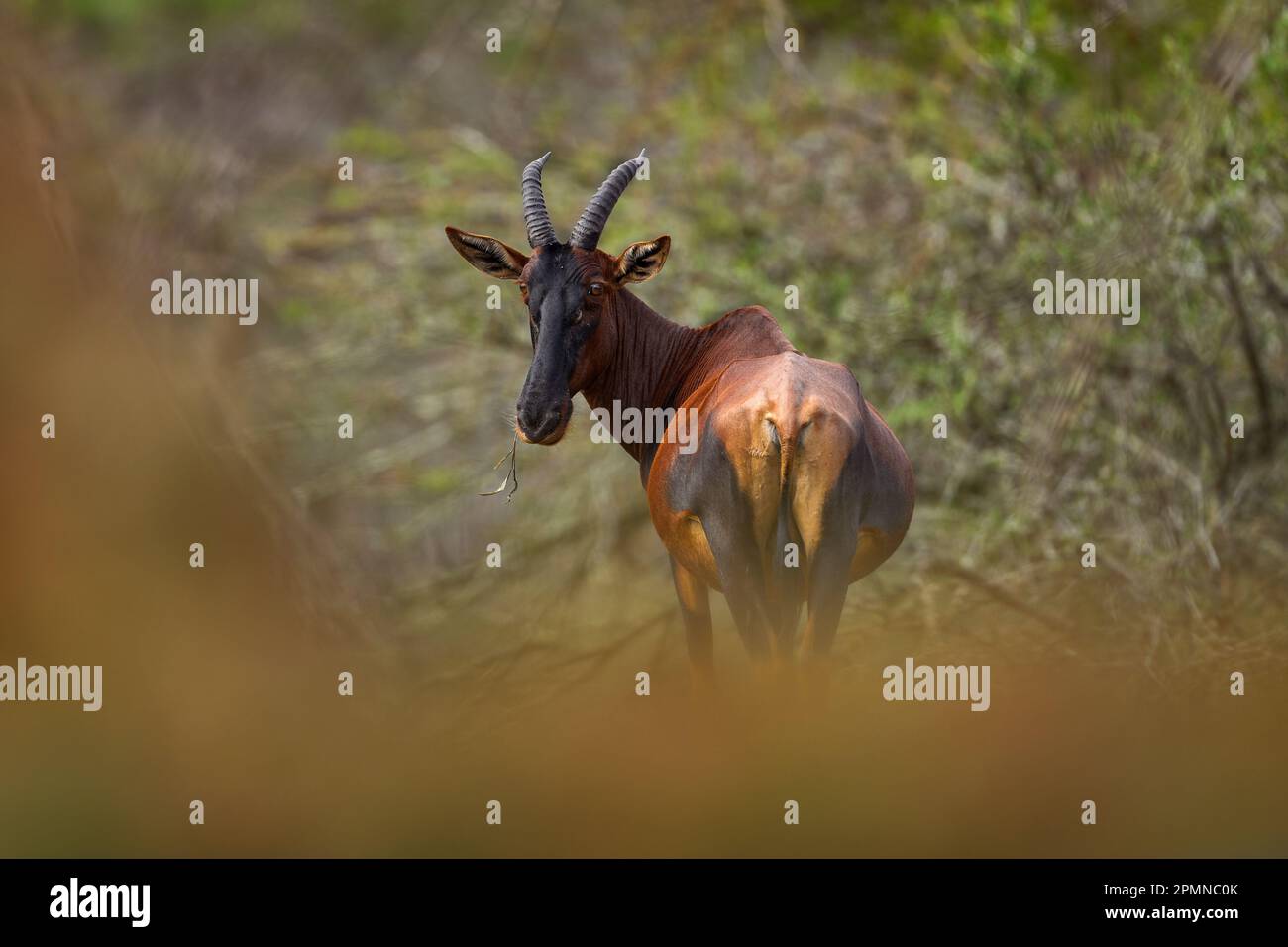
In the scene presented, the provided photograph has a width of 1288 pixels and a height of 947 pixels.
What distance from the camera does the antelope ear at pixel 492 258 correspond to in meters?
4.81

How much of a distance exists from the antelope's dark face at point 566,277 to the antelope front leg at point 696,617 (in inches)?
27.3

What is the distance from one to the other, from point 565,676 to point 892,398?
242 inches

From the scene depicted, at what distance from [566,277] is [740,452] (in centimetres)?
79

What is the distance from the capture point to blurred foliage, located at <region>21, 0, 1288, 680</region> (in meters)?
11.0

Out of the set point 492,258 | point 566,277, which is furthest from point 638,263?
point 492,258

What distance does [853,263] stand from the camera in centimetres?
1425

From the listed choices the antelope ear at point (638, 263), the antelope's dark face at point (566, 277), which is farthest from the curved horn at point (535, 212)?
the antelope ear at point (638, 263)

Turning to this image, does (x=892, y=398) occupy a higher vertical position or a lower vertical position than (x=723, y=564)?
higher

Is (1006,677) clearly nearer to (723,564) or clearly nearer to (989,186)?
(723,564)

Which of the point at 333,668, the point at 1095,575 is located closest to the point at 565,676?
the point at 333,668

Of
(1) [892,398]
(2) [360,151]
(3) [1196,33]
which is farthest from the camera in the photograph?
(2) [360,151]

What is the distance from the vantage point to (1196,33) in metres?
14.5

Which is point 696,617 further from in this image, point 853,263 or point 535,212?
point 853,263

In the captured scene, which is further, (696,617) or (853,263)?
(853,263)
